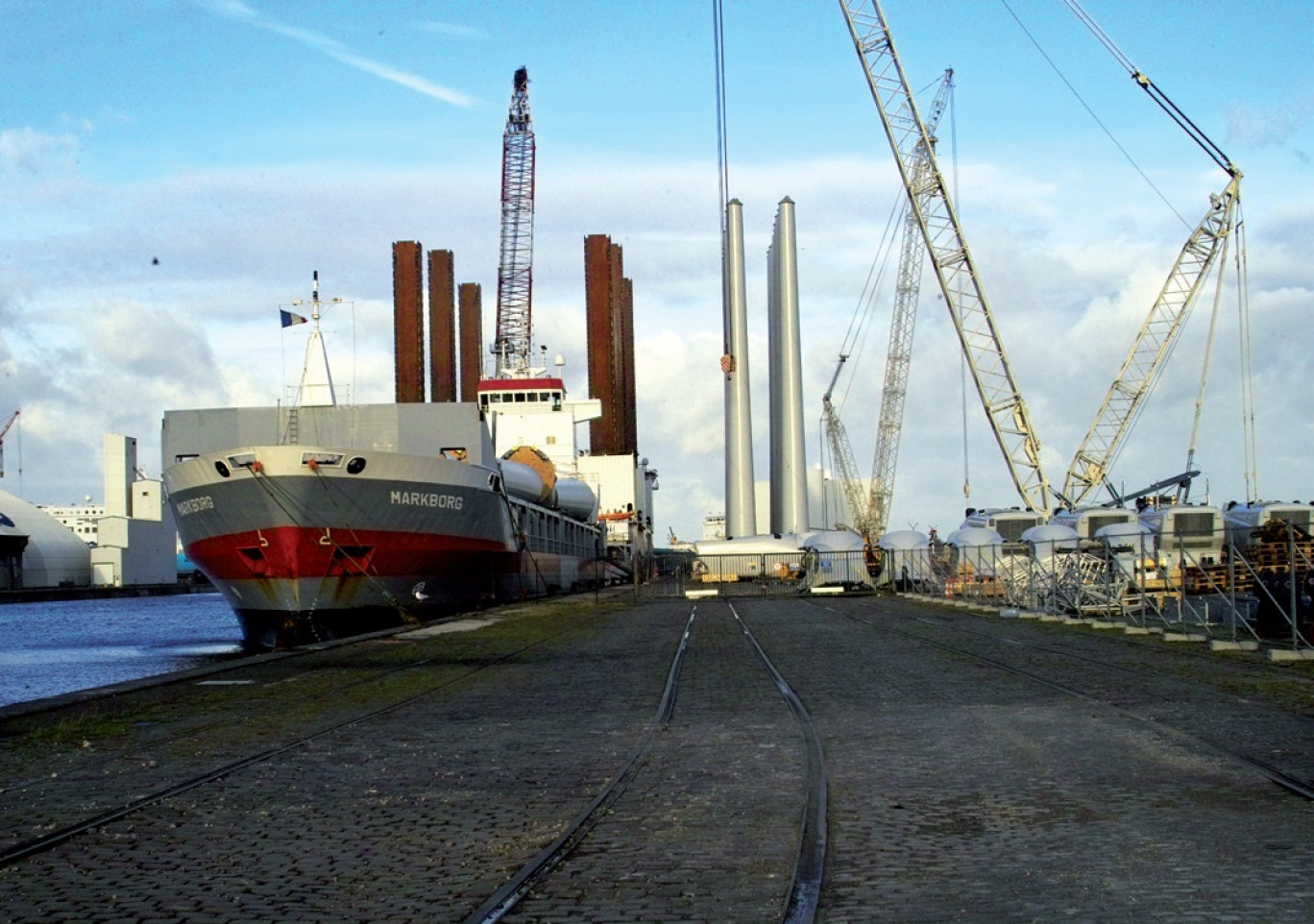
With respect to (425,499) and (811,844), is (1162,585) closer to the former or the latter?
(811,844)

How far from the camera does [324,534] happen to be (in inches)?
1238

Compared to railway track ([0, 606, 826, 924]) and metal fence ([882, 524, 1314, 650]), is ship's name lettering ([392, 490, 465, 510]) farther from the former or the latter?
railway track ([0, 606, 826, 924])

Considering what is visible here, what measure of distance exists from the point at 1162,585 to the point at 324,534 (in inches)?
753

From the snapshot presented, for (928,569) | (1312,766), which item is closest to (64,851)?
(1312,766)

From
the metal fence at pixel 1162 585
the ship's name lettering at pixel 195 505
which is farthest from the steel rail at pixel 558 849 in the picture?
the ship's name lettering at pixel 195 505

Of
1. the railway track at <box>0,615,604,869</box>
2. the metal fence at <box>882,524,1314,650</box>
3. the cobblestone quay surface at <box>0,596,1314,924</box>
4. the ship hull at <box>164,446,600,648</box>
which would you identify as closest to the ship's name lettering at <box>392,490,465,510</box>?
the ship hull at <box>164,446,600,648</box>

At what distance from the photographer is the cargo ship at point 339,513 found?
31.0 meters

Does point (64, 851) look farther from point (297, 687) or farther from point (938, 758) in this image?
point (297, 687)

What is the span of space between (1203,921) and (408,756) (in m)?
6.20

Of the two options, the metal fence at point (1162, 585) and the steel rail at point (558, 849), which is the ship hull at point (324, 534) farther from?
the steel rail at point (558, 849)

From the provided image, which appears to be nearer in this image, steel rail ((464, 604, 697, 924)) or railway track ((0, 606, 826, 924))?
steel rail ((464, 604, 697, 924))

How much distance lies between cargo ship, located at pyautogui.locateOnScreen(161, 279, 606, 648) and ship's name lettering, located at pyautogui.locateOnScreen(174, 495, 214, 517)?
0.17ft

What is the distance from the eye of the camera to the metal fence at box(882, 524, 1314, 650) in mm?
17984

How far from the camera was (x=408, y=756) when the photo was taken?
9.72m
